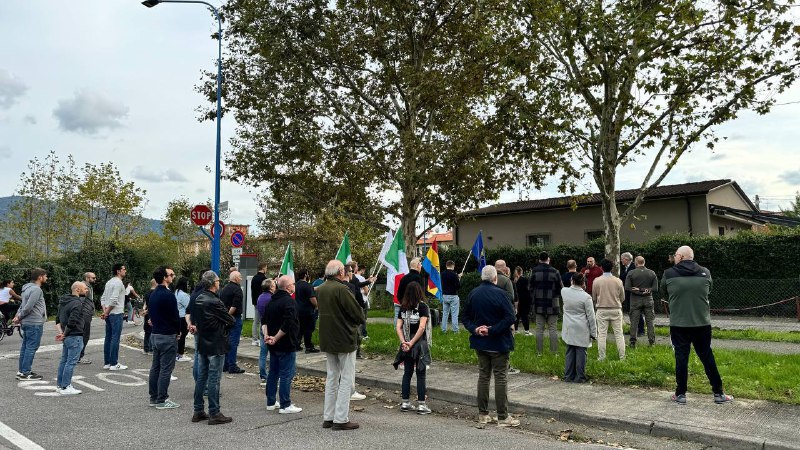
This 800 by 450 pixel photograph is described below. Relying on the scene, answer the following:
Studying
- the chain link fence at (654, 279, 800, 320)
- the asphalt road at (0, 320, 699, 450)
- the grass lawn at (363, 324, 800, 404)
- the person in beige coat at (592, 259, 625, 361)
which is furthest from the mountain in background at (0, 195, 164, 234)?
the person in beige coat at (592, 259, 625, 361)

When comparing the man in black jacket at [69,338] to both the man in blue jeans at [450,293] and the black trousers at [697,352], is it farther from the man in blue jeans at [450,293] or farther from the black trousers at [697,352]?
the black trousers at [697,352]

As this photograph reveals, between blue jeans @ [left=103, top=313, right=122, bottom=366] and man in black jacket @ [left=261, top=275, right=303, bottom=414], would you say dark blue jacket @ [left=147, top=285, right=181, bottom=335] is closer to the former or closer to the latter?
man in black jacket @ [left=261, top=275, right=303, bottom=414]

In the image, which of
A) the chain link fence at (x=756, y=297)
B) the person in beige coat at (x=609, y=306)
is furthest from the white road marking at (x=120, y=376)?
the chain link fence at (x=756, y=297)

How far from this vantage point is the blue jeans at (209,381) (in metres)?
7.11

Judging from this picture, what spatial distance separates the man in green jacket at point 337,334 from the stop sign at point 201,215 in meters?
11.8

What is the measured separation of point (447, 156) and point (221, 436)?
12090 mm

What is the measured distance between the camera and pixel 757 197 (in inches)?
2968

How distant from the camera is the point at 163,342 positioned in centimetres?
812

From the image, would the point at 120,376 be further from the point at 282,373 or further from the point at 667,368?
the point at 667,368

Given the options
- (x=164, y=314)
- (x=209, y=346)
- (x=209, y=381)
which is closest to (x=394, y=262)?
(x=164, y=314)

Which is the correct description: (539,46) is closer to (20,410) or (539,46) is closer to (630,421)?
(630,421)

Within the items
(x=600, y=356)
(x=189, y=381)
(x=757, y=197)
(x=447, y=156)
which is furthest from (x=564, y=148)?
(x=757, y=197)

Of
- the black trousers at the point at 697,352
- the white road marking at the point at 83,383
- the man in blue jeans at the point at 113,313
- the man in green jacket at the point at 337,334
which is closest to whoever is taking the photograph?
the man in green jacket at the point at 337,334

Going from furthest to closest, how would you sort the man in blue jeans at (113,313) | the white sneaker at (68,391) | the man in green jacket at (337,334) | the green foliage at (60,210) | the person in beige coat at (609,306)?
the green foliage at (60,210) < the man in blue jeans at (113,313) < the person in beige coat at (609,306) < the white sneaker at (68,391) < the man in green jacket at (337,334)
